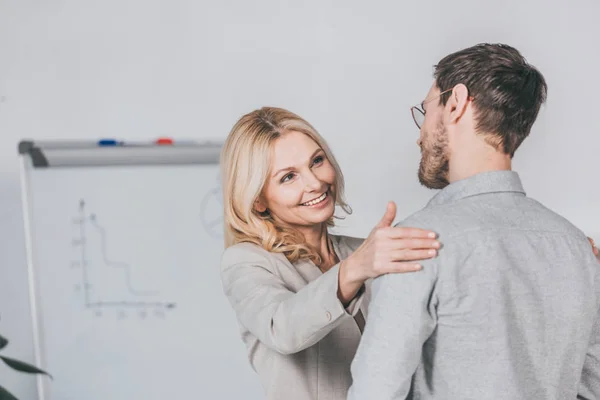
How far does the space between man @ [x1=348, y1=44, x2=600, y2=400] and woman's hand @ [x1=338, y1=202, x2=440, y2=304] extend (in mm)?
18

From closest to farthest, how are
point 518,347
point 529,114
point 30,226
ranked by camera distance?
point 518,347 < point 529,114 < point 30,226

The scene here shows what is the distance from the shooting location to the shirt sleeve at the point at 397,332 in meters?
1.08

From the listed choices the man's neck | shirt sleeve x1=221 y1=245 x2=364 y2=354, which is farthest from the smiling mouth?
the man's neck

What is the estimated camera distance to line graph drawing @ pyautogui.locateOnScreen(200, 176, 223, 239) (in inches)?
111

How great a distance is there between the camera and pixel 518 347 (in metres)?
1.13

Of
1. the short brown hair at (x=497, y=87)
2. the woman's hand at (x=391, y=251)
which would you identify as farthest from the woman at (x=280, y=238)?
the short brown hair at (x=497, y=87)

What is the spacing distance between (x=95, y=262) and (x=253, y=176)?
140 cm

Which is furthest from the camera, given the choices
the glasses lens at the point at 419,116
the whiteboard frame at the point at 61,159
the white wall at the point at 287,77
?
the white wall at the point at 287,77

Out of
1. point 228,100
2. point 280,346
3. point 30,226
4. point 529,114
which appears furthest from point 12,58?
point 529,114

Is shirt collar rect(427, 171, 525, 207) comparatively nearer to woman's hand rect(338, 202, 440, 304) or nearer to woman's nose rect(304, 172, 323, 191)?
woman's hand rect(338, 202, 440, 304)

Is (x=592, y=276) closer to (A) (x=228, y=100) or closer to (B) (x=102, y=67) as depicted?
(A) (x=228, y=100)

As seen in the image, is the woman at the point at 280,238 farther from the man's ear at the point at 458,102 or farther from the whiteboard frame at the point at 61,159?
the whiteboard frame at the point at 61,159

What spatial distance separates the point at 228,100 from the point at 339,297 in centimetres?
177

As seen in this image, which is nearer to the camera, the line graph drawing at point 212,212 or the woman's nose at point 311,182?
the woman's nose at point 311,182
